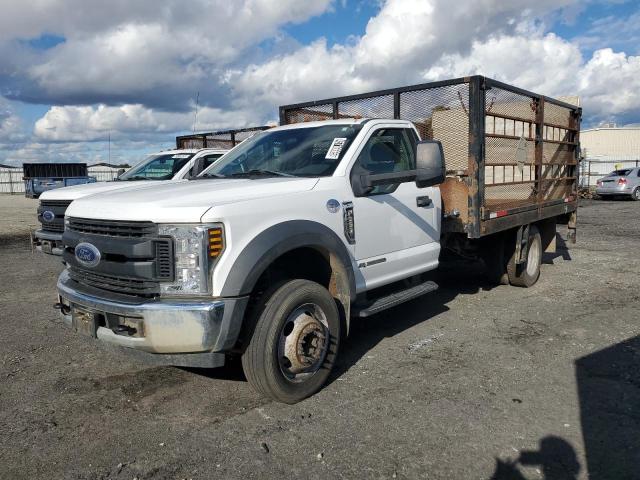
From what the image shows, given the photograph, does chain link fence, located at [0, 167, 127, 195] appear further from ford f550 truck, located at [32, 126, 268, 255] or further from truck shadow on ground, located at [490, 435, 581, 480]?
truck shadow on ground, located at [490, 435, 581, 480]

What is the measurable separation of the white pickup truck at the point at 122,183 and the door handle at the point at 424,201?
14.2 ft

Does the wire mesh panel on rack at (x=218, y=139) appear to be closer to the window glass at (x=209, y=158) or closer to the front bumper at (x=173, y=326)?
the window glass at (x=209, y=158)

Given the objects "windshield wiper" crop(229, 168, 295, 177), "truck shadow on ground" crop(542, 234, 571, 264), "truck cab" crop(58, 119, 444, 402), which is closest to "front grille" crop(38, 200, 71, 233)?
"truck cab" crop(58, 119, 444, 402)

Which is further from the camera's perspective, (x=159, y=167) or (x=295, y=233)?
(x=159, y=167)

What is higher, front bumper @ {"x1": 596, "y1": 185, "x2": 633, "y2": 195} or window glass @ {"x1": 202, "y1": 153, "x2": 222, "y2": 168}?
window glass @ {"x1": 202, "y1": 153, "x2": 222, "y2": 168}

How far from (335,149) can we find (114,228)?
1.92 meters

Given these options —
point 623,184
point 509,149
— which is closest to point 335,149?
point 509,149

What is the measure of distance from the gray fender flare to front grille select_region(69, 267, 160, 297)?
1.61ft

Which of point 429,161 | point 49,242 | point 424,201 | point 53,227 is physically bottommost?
point 49,242

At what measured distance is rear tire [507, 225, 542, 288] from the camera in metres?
7.22

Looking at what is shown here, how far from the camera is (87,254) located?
3617 mm

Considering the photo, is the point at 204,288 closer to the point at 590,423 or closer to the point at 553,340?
the point at 590,423

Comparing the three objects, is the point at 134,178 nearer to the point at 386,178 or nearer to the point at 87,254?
the point at 87,254

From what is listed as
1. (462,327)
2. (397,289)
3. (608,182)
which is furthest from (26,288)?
(608,182)
